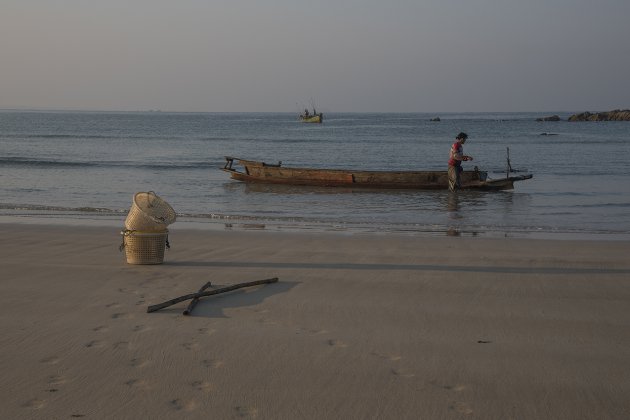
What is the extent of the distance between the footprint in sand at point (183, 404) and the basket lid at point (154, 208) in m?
4.07

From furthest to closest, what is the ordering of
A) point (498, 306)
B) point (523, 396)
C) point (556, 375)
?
point (498, 306), point (556, 375), point (523, 396)

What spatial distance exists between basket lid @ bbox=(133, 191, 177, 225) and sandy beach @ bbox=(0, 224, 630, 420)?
502 millimetres

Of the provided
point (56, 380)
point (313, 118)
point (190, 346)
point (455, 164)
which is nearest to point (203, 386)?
point (190, 346)

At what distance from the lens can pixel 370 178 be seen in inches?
753

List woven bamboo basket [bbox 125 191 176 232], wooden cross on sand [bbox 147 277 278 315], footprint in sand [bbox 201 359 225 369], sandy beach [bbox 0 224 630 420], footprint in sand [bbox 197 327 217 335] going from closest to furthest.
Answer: sandy beach [bbox 0 224 630 420]
footprint in sand [bbox 201 359 225 369]
footprint in sand [bbox 197 327 217 335]
wooden cross on sand [bbox 147 277 278 315]
woven bamboo basket [bbox 125 191 176 232]

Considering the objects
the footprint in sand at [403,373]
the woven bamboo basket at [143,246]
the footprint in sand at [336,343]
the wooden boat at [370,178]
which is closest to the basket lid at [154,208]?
the woven bamboo basket at [143,246]

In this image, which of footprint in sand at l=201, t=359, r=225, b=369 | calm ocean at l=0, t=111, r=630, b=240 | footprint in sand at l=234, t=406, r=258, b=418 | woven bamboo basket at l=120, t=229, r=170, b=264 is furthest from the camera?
calm ocean at l=0, t=111, r=630, b=240

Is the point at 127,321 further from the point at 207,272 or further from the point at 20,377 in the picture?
the point at 207,272

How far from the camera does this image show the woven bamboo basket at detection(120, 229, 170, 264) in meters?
7.56

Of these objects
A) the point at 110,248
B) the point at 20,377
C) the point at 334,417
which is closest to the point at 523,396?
the point at 334,417

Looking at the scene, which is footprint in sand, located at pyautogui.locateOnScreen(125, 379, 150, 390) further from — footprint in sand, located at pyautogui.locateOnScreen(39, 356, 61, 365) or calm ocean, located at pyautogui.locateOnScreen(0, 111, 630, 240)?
calm ocean, located at pyautogui.locateOnScreen(0, 111, 630, 240)

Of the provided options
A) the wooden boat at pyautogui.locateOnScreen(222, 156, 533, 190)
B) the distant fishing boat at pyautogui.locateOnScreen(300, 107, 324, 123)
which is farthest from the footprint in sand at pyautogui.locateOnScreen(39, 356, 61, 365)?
the distant fishing boat at pyautogui.locateOnScreen(300, 107, 324, 123)

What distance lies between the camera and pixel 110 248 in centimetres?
891

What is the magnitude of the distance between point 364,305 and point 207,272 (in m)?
2.07
